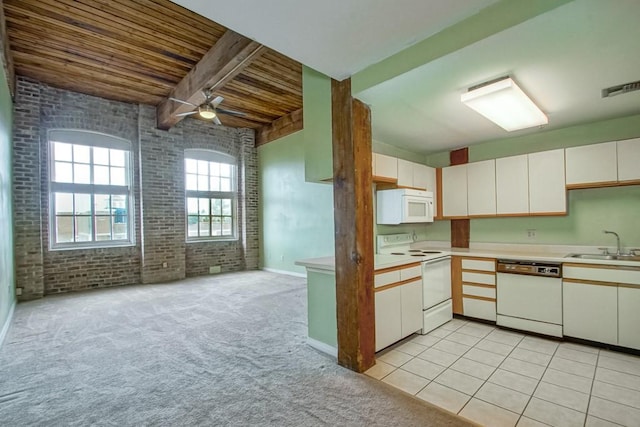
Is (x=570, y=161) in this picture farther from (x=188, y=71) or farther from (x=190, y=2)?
(x=188, y=71)

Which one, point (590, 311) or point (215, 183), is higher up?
point (215, 183)

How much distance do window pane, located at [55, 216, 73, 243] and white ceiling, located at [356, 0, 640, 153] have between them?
5.91 m

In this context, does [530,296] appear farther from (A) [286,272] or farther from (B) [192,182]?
(B) [192,182]

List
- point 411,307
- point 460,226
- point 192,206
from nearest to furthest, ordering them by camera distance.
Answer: point 411,307 → point 460,226 → point 192,206

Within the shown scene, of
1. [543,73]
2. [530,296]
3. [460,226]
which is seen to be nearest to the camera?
[543,73]

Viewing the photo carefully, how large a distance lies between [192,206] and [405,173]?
532 centimetres

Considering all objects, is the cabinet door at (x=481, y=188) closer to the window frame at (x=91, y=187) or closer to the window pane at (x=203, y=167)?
the window pane at (x=203, y=167)

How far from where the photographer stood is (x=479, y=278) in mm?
3564

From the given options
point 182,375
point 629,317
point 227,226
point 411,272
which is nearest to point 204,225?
A: point 227,226

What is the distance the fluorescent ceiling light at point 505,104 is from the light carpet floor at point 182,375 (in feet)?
7.89

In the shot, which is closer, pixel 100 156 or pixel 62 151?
pixel 62 151

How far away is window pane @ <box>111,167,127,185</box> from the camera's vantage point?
597 cm

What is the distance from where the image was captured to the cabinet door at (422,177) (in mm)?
3955

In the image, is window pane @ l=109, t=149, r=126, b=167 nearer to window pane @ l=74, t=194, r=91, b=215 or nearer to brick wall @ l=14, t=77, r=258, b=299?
brick wall @ l=14, t=77, r=258, b=299
